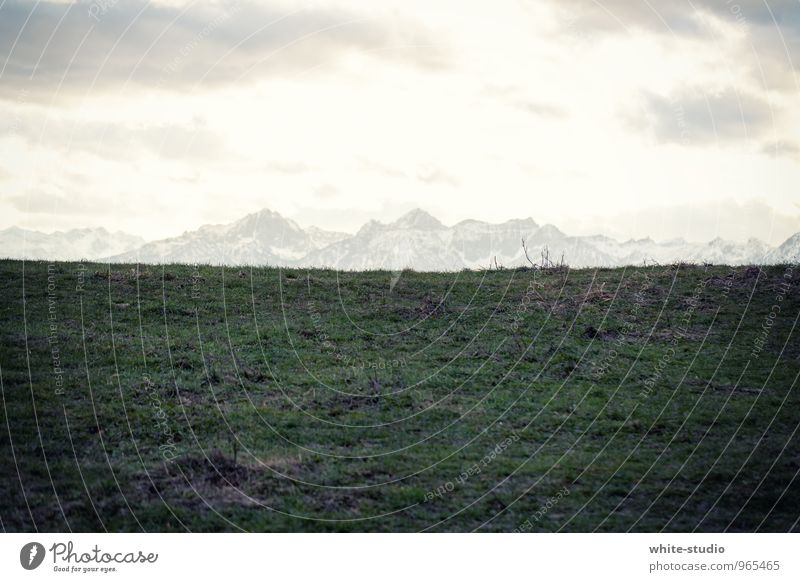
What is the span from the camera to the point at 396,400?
19.0m

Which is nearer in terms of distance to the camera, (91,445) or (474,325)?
(91,445)

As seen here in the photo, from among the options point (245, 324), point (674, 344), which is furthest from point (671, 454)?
point (245, 324)

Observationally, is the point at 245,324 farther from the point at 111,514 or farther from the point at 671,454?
the point at 671,454

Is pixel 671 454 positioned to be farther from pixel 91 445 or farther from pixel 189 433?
pixel 91 445

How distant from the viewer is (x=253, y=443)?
16062mm

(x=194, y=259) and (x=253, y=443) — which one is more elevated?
(x=194, y=259)

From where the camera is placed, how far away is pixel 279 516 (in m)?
12.9

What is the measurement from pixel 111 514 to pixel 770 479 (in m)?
13.0

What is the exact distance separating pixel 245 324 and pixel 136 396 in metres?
6.64

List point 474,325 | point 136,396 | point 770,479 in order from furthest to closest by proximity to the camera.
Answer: point 474,325 < point 136,396 < point 770,479

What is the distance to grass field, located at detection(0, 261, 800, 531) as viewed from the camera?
13484 mm

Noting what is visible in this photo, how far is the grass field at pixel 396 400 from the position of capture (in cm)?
1348
